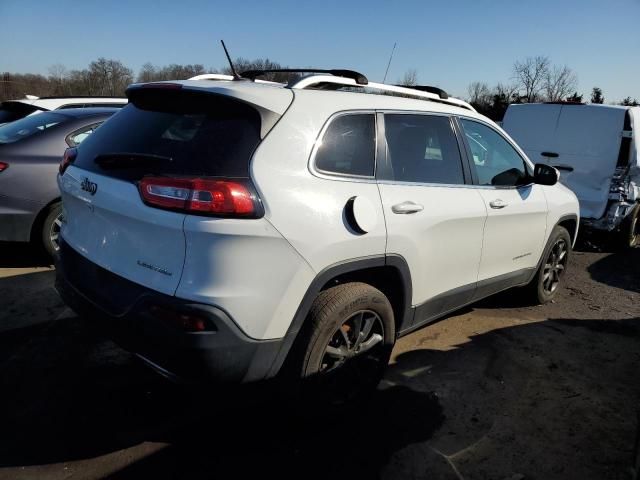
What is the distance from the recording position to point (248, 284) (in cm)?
223

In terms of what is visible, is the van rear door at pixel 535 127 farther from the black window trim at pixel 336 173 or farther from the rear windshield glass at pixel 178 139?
the rear windshield glass at pixel 178 139

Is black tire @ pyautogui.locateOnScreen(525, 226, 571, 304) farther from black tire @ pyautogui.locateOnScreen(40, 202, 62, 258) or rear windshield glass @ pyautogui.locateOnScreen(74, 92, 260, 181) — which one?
black tire @ pyautogui.locateOnScreen(40, 202, 62, 258)

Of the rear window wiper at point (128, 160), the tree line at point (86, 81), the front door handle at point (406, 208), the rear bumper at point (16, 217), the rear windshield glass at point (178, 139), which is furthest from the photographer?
the tree line at point (86, 81)

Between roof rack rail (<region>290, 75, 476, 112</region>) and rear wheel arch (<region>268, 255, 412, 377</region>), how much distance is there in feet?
3.25

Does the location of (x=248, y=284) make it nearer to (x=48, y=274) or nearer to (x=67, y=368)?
(x=67, y=368)

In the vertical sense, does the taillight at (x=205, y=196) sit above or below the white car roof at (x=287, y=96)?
below

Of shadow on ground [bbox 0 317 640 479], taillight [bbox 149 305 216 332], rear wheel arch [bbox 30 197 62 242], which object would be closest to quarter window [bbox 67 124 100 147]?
rear wheel arch [bbox 30 197 62 242]

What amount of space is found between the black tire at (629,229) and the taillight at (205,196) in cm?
665

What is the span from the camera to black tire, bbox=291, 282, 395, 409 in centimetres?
256

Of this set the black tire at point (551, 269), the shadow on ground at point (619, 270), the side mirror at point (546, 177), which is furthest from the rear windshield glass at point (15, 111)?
the shadow on ground at point (619, 270)

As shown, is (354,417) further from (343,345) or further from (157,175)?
(157,175)

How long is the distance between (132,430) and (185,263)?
1175mm

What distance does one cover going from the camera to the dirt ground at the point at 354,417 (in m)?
2.56

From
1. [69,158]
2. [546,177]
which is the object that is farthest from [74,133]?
[546,177]
